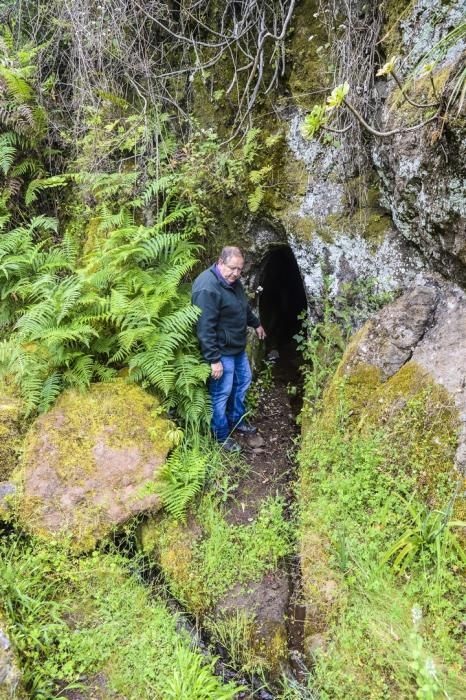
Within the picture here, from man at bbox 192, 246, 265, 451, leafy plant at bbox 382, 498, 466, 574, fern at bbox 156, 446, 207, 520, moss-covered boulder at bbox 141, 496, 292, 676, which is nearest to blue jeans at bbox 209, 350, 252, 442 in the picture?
man at bbox 192, 246, 265, 451

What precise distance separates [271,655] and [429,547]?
168 centimetres

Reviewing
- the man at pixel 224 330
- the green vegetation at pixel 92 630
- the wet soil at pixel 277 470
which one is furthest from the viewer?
the man at pixel 224 330

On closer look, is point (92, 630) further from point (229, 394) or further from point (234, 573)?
point (229, 394)

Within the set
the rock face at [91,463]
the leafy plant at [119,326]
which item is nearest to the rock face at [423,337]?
the leafy plant at [119,326]

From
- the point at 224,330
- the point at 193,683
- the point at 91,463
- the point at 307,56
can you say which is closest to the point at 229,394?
the point at 224,330

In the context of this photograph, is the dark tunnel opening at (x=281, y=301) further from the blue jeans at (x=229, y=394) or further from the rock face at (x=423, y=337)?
the rock face at (x=423, y=337)

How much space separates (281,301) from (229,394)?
3.65m

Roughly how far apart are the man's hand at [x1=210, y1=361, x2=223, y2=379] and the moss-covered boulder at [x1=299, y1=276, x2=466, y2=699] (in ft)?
4.08

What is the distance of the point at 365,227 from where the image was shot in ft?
16.7

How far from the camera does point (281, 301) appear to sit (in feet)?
28.3

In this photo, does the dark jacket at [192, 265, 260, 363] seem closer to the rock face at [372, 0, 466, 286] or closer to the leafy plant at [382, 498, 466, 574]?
the rock face at [372, 0, 466, 286]

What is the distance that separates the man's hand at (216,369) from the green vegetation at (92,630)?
6.83 ft

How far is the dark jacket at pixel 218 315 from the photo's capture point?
15.7 ft

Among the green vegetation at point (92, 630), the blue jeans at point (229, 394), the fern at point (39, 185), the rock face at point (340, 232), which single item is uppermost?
the rock face at point (340, 232)
